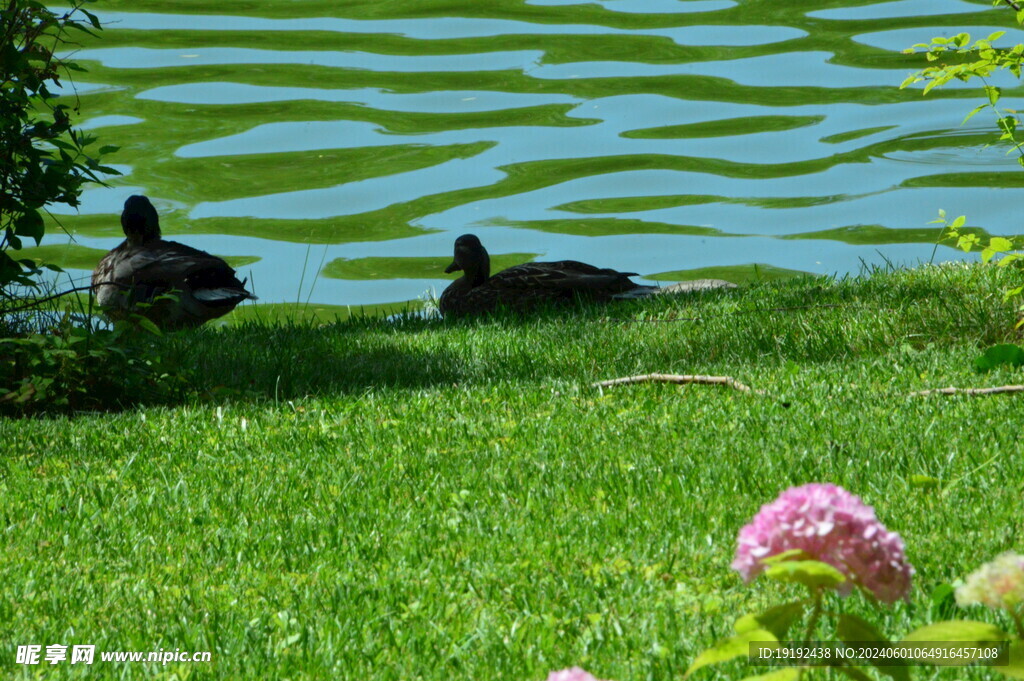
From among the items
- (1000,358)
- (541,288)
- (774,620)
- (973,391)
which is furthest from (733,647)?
(541,288)

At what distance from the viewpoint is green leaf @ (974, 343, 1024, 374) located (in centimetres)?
606

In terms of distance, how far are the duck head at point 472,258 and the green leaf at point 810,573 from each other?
936cm

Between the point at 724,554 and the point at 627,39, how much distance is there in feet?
68.5

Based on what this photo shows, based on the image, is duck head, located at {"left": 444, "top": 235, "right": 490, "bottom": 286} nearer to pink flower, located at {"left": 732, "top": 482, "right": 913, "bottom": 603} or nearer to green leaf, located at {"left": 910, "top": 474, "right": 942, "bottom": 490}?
green leaf, located at {"left": 910, "top": 474, "right": 942, "bottom": 490}

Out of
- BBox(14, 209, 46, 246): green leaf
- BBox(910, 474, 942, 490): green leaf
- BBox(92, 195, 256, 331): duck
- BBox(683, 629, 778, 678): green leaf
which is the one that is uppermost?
BBox(683, 629, 778, 678): green leaf

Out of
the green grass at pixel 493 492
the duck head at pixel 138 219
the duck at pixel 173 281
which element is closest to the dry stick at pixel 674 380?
the green grass at pixel 493 492

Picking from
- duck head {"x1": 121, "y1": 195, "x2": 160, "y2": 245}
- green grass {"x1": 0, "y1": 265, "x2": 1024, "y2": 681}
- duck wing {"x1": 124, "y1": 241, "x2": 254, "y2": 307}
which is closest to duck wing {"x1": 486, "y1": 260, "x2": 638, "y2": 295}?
green grass {"x1": 0, "y1": 265, "x2": 1024, "y2": 681}

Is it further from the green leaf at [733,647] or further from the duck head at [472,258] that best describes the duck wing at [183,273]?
the green leaf at [733,647]

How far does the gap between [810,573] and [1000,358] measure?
4.81m

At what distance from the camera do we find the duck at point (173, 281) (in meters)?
10.5

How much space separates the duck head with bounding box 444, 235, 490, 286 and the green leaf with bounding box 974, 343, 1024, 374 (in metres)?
5.81

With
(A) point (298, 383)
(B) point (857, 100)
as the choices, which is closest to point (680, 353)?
(A) point (298, 383)

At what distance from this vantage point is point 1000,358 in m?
6.10

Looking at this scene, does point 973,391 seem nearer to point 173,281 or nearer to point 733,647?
point 733,647
